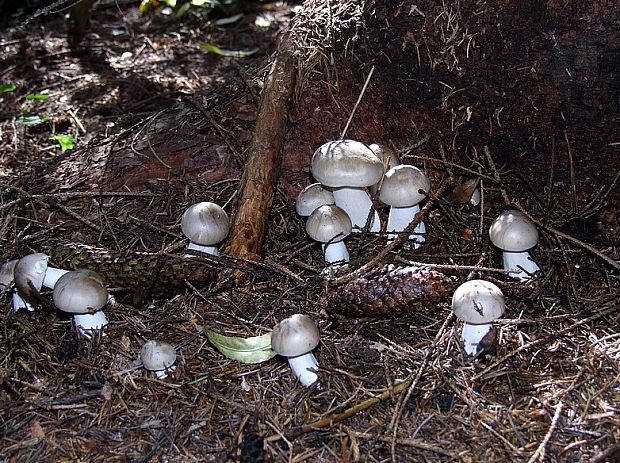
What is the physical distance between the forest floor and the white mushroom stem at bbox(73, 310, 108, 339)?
0.08 metres

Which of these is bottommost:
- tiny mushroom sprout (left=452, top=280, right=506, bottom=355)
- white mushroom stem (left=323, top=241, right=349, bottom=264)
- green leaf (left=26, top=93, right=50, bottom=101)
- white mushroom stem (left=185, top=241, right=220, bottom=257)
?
green leaf (left=26, top=93, right=50, bottom=101)

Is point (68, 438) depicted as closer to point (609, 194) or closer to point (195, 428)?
point (195, 428)

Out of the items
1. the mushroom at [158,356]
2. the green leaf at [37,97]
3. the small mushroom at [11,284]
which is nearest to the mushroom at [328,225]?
the mushroom at [158,356]

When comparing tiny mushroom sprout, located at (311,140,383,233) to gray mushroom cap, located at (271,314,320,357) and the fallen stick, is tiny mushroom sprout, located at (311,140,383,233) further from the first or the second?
Answer: gray mushroom cap, located at (271,314,320,357)

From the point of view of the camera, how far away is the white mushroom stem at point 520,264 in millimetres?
3436

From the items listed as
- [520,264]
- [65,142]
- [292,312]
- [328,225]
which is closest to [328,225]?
[328,225]

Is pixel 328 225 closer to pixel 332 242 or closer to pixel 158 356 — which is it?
pixel 332 242

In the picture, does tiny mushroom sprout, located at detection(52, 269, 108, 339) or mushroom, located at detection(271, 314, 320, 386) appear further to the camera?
tiny mushroom sprout, located at detection(52, 269, 108, 339)

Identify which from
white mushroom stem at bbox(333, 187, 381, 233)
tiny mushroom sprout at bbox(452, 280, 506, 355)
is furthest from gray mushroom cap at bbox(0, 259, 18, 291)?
tiny mushroom sprout at bbox(452, 280, 506, 355)

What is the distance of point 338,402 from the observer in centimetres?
275

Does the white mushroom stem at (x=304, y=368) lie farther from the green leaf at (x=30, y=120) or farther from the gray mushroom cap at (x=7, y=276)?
the green leaf at (x=30, y=120)

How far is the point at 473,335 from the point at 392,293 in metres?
0.46

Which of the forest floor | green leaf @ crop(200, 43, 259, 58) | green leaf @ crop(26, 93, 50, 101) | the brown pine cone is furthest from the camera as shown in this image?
green leaf @ crop(200, 43, 259, 58)

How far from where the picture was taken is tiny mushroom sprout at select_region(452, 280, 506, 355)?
2.80 m
